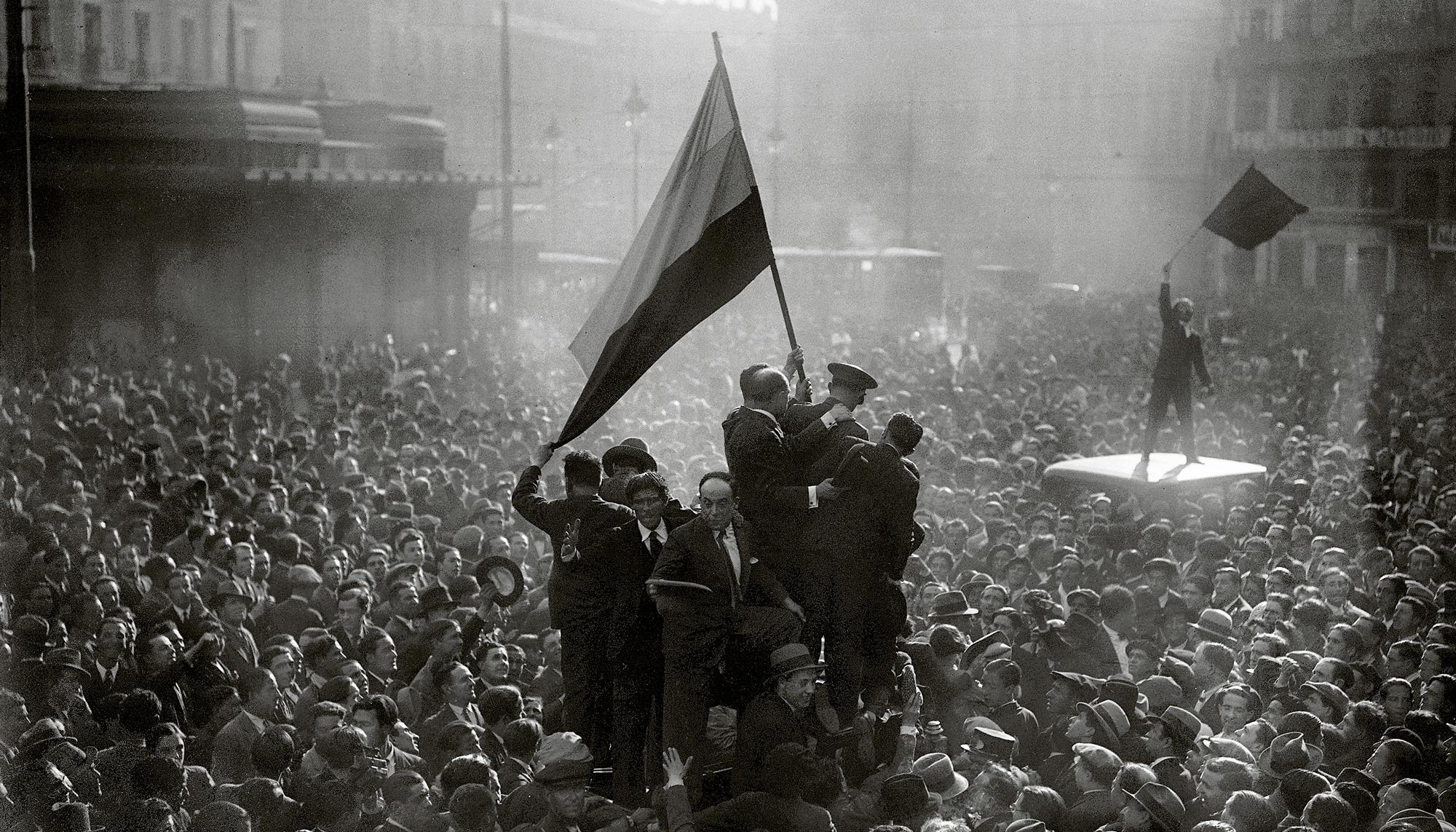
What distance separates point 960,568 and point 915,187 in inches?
2416

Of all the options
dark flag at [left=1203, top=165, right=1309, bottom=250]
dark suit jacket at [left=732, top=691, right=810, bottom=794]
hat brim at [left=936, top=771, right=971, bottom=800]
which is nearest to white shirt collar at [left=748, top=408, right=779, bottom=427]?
dark suit jacket at [left=732, top=691, right=810, bottom=794]

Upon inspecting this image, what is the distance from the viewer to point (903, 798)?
7.06m

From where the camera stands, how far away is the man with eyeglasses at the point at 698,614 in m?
7.07

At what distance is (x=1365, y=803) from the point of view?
→ 6.96 m

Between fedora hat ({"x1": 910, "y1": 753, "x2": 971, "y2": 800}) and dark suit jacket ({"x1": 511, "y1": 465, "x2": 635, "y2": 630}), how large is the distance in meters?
1.62

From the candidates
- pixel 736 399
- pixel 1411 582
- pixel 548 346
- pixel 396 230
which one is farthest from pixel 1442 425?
pixel 396 230

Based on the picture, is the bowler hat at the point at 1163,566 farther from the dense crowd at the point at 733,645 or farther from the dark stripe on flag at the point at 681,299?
the dark stripe on flag at the point at 681,299

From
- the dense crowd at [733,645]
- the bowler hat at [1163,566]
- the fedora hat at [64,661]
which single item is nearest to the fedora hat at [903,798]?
the dense crowd at [733,645]

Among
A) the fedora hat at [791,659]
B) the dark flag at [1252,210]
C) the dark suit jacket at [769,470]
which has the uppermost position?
the dark flag at [1252,210]

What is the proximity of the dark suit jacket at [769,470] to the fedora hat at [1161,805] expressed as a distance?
6.51 ft

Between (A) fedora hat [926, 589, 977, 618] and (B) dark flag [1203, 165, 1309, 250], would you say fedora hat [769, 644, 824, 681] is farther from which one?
(B) dark flag [1203, 165, 1309, 250]

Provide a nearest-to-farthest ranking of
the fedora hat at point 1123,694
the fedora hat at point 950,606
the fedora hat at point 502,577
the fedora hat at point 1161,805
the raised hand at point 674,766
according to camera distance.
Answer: the fedora hat at point 1161,805, the raised hand at point 674,766, the fedora hat at point 1123,694, the fedora hat at point 502,577, the fedora hat at point 950,606

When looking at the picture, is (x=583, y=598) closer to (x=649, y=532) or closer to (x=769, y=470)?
(x=649, y=532)

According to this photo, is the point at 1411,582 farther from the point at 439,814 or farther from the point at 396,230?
the point at 396,230
